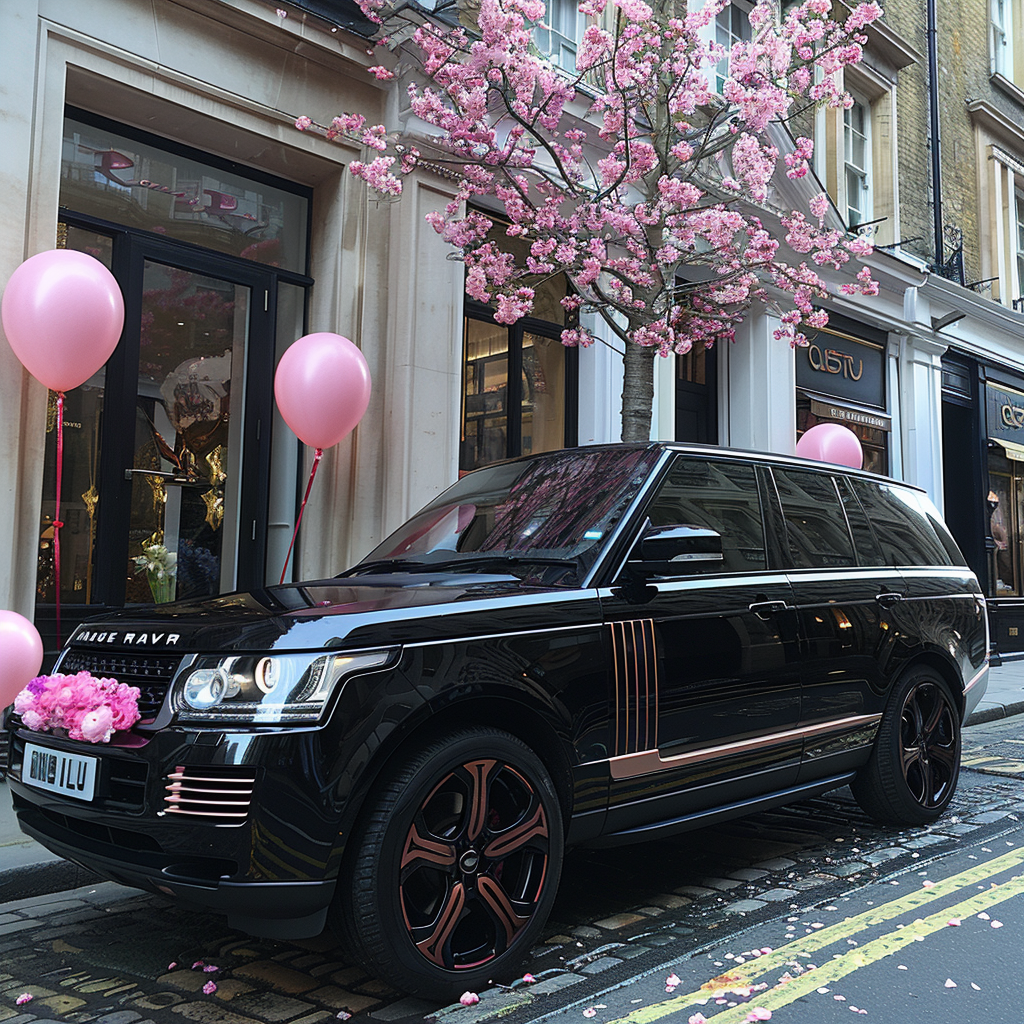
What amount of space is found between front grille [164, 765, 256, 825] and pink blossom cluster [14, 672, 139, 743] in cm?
29

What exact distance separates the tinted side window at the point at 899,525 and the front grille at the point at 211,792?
3647 millimetres

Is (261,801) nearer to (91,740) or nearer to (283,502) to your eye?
(91,740)

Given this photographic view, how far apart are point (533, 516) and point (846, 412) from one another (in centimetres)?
1203

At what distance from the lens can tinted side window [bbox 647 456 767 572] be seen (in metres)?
4.04

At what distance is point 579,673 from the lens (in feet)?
11.2

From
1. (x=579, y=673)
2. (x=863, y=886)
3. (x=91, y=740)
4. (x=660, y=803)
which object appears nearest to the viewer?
(x=91, y=740)

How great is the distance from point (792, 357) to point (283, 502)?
25.7ft

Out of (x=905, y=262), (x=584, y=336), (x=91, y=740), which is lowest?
(x=91, y=740)

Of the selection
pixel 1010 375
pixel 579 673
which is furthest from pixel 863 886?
pixel 1010 375

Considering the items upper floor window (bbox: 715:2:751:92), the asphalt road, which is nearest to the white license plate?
the asphalt road

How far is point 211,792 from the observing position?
2.75 m

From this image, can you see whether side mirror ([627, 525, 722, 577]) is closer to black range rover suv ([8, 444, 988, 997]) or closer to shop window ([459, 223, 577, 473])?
black range rover suv ([8, 444, 988, 997])

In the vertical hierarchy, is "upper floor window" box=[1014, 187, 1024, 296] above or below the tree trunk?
above

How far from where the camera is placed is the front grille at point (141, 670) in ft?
9.82
